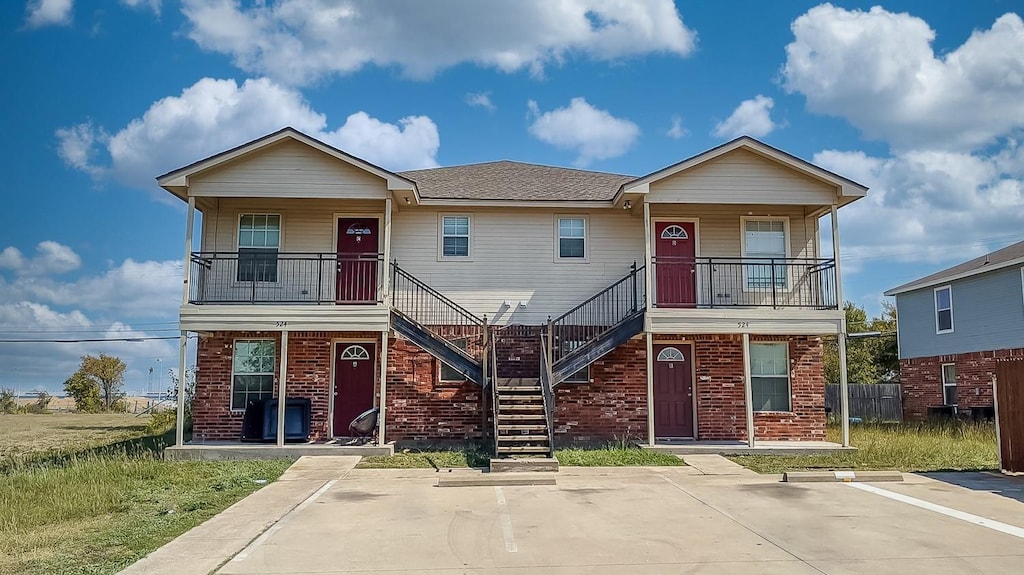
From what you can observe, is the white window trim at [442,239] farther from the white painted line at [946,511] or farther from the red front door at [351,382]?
the white painted line at [946,511]

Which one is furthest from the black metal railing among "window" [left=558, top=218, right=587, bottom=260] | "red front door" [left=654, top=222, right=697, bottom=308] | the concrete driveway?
the concrete driveway

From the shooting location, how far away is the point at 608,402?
652 inches

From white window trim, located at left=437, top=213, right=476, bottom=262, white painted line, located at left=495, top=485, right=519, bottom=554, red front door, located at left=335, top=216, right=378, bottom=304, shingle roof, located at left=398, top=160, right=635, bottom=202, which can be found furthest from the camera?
shingle roof, located at left=398, top=160, right=635, bottom=202

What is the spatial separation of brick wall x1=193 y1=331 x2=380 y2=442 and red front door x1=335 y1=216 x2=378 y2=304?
868 mm

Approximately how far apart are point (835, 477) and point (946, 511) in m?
2.60

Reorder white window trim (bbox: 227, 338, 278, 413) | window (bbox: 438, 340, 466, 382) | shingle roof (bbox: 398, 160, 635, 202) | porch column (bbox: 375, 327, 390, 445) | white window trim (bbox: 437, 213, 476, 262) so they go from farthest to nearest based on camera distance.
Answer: shingle roof (bbox: 398, 160, 635, 202) < white window trim (bbox: 437, 213, 476, 262) < window (bbox: 438, 340, 466, 382) < white window trim (bbox: 227, 338, 278, 413) < porch column (bbox: 375, 327, 390, 445)

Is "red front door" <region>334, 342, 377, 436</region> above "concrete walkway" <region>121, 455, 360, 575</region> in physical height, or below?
above

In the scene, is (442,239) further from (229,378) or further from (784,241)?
(784,241)

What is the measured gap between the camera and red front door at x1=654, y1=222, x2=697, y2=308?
55.1 ft

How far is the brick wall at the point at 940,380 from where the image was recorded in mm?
22906

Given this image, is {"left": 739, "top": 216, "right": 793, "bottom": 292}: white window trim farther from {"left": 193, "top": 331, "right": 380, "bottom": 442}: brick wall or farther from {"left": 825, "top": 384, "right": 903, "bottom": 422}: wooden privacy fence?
{"left": 825, "top": 384, "right": 903, "bottom": 422}: wooden privacy fence

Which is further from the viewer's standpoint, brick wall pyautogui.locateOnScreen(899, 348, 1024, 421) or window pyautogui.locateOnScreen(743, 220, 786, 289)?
brick wall pyautogui.locateOnScreen(899, 348, 1024, 421)

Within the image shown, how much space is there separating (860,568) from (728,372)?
32.8 ft

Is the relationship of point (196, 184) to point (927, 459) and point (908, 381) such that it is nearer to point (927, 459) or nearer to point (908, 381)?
point (927, 459)
